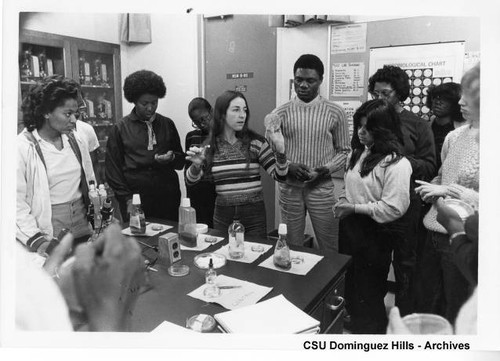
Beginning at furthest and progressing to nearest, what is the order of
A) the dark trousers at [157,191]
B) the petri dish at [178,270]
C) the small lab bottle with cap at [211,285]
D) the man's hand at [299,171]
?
the man's hand at [299,171] → the dark trousers at [157,191] → the petri dish at [178,270] → the small lab bottle with cap at [211,285]

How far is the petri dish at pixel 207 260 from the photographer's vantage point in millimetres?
1193

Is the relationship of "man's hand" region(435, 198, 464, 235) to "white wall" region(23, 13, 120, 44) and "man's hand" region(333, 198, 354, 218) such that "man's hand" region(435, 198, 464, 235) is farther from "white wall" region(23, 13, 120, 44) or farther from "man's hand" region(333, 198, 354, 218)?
"white wall" region(23, 13, 120, 44)

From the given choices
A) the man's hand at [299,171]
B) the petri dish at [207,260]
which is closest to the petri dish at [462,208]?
the man's hand at [299,171]

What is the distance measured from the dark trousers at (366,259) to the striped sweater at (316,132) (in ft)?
0.78

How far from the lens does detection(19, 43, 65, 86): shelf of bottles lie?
3.71 feet

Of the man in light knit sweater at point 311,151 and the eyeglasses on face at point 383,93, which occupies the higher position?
Answer: the eyeglasses on face at point 383,93

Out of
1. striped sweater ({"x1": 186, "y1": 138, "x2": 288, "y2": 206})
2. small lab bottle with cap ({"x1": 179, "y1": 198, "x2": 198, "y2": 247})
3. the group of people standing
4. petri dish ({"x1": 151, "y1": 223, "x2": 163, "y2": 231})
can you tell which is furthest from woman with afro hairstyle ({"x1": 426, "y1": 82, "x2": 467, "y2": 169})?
petri dish ({"x1": 151, "y1": 223, "x2": 163, "y2": 231})

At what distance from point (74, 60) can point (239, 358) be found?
3.56 feet

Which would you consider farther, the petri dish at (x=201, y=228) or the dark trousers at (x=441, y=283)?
the petri dish at (x=201, y=228)

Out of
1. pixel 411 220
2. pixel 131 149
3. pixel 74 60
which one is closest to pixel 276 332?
pixel 411 220

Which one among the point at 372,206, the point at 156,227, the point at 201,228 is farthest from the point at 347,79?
the point at 156,227

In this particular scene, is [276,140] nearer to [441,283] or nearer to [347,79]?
[347,79]

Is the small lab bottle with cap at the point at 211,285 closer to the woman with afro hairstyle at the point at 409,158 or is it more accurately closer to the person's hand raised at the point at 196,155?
the person's hand raised at the point at 196,155

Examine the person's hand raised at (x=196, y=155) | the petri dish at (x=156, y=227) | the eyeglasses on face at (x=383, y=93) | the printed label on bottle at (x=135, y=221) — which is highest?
the eyeglasses on face at (x=383, y=93)
